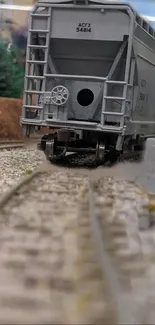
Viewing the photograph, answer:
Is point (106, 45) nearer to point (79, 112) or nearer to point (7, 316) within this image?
point (79, 112)

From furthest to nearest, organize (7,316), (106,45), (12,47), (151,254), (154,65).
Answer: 1. (12,47)
2. (154,65)
3. (106,45)
4. (151,254)
5. (7,316)

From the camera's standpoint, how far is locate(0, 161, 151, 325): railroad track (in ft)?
13.0

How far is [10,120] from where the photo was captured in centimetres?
2472

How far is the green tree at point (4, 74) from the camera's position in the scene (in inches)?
1036

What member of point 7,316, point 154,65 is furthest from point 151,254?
point 154,65

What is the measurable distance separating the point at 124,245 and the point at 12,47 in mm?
29911

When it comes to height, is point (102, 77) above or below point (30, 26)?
below

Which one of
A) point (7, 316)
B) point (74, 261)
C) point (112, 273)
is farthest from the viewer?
point (74, 261)

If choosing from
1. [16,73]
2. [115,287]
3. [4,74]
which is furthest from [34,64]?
[16,73]

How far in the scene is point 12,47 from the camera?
34.2m

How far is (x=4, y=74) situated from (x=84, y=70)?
13963mm

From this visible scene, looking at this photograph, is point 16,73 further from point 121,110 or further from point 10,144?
point 121,110

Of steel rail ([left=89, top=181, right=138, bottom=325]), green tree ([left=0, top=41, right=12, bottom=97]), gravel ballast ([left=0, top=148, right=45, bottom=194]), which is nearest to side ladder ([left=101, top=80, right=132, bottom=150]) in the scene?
gravel ballast ([left=0, top=148, right=45, bottom=194])

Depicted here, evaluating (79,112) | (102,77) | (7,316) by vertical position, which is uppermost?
(102,77)
